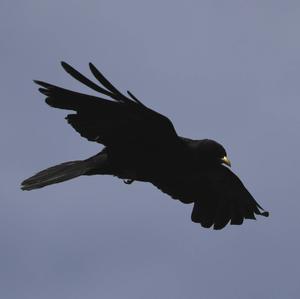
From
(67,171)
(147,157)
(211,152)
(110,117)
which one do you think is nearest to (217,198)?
(211,152)

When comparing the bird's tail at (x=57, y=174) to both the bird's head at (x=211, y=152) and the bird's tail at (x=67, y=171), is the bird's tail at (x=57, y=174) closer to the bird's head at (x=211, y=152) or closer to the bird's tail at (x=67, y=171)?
the bird's tail at (x=67, y=171)

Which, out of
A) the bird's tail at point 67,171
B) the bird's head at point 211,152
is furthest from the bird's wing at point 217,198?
the bird's tail at point 67,171

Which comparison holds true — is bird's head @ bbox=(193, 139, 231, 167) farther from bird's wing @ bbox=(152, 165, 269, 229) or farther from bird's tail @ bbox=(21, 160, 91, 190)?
bird's tail @ bbox=(21, 160, 91, 190)

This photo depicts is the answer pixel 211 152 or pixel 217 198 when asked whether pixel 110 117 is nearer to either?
pixel 211 152

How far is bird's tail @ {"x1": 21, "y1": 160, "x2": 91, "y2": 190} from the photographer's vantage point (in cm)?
1809

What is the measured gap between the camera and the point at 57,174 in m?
18.4

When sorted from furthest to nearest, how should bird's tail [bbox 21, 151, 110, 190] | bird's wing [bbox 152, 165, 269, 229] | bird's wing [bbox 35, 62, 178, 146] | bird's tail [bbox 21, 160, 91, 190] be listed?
1. bird's wing [bbox 152, 165, 269, 229]
2. bird's tail [bbox 21, 160, 91, 190]
3. bird's tail [bbox 21, 151, 110, 190]
4. bird's wing [bbox 35, 62, 178, 146]

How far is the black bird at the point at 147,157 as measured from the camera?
55.7 feet

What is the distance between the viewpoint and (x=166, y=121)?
1727 centimetres

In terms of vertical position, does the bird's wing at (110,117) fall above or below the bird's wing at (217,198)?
below

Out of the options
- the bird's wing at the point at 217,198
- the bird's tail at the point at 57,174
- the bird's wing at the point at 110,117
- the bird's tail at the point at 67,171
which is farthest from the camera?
A: the bird's wing at the point at 217,198

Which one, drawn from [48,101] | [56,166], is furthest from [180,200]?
[48,101]

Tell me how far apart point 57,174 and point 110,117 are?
1690 millimetres

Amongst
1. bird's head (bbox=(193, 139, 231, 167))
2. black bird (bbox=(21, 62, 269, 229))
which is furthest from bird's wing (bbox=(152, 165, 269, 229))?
bird's head (bbox=(193, 139, 231, 167))
